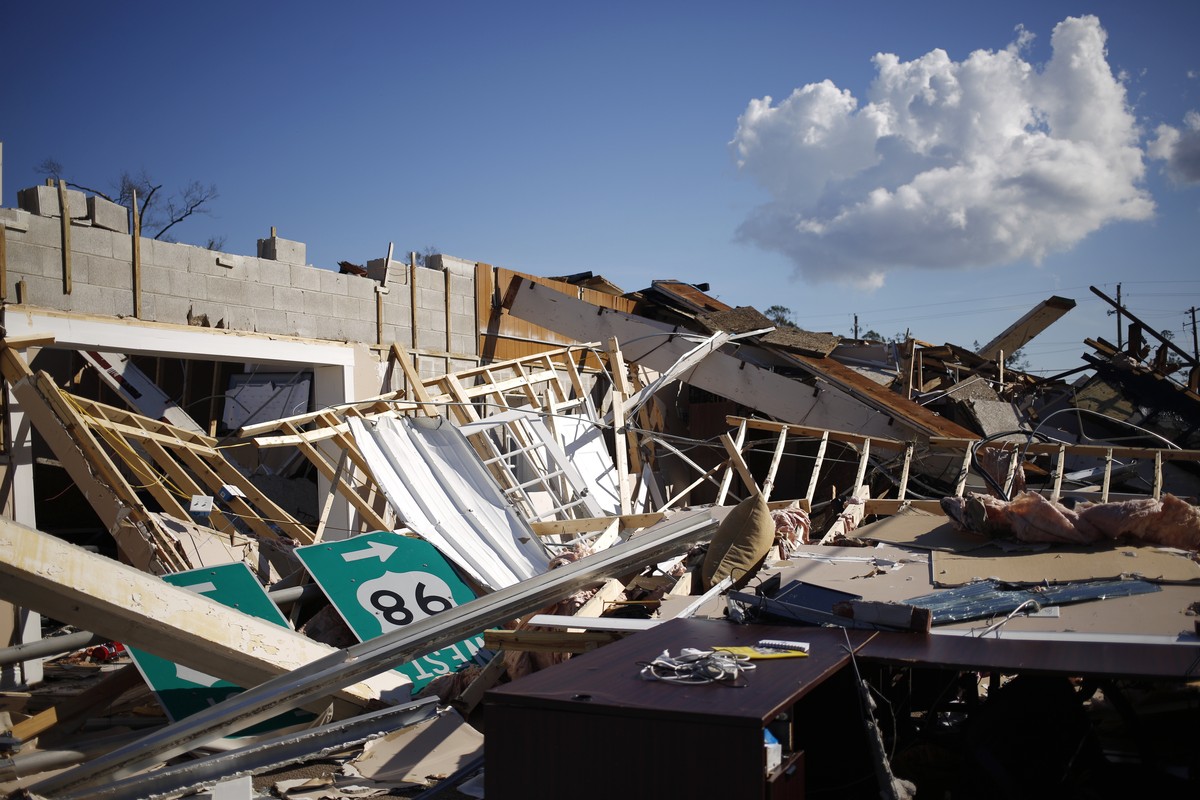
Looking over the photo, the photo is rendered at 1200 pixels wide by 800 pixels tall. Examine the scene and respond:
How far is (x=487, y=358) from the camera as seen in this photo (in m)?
14.0

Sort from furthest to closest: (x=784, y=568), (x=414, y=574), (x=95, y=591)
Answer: (x=414, y=574)
(x=784, y=568)
(x=95, y=591)

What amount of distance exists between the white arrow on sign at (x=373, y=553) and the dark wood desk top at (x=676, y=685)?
398cm

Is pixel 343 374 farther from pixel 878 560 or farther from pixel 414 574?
pixel 878 560

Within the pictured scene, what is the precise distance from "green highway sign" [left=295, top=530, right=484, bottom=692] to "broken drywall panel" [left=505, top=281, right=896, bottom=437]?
6.42 meters

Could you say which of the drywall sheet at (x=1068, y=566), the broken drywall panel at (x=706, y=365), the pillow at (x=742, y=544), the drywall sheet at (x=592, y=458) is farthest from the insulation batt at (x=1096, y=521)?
the drywall sheet at (x=592, y=458)

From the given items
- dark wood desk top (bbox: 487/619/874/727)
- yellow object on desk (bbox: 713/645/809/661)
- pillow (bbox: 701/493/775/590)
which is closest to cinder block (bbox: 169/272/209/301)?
pillow (bbox: 701/493/775/590)

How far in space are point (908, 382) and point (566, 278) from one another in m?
6.05

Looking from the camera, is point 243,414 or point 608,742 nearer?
point 608,742

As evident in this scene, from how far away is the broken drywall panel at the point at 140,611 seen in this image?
13.6ft

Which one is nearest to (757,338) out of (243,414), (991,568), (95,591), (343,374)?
(343,374)

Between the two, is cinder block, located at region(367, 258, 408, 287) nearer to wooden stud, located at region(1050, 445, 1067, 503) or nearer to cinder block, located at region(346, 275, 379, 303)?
cinder block, located at region(346, 275, 379, 303)

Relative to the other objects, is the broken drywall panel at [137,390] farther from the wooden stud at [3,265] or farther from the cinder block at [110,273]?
the wooden stud at [3,265]

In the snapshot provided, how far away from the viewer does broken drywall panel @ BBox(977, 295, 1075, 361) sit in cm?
1809

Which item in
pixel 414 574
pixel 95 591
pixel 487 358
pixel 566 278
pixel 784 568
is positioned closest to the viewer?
pixel 95 591
